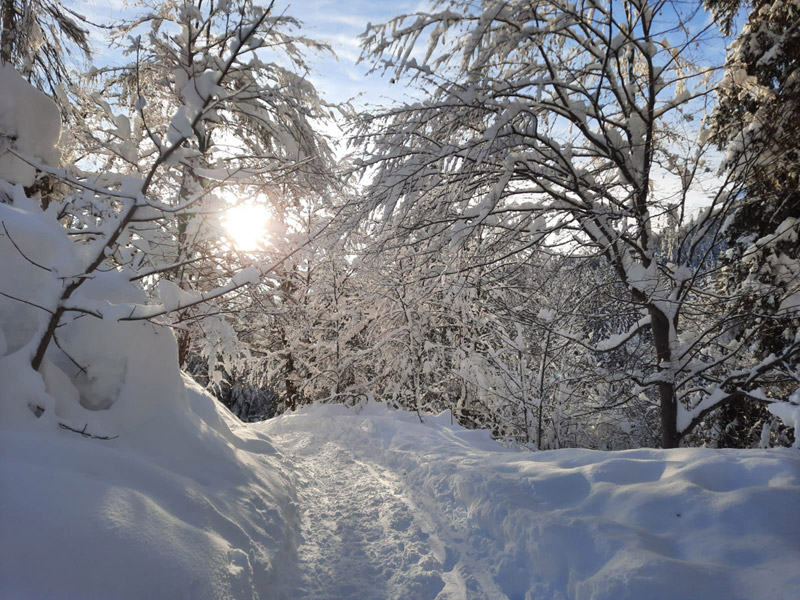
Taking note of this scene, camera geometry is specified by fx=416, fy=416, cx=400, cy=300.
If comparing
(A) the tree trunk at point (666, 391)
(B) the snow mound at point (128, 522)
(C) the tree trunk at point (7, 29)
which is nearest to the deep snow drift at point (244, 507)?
(B) the snow mound at point (128, 522)

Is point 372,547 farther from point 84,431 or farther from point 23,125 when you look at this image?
point 23,125

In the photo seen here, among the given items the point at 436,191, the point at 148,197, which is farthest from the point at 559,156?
the point at 148,197

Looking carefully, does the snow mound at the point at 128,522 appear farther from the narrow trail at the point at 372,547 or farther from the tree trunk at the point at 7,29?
the tree trunk at the point at 7,29

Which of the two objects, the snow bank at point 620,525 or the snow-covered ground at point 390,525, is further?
the snow bank at point 620,525

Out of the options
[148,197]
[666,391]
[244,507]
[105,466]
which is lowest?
[244,507]

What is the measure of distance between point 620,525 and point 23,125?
5.68 metres

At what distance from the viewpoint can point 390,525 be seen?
144 inches

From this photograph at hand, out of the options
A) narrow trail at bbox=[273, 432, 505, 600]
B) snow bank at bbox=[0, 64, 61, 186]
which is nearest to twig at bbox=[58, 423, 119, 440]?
narrow trail at bbox=[273, 432, 505, 600]

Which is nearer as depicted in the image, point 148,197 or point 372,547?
point 372,547

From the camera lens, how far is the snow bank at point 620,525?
203 cm

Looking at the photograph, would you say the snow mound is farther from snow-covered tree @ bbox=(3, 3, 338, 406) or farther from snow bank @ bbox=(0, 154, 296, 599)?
snow-covered tree @ bbox=(3, 3, 338, 406)

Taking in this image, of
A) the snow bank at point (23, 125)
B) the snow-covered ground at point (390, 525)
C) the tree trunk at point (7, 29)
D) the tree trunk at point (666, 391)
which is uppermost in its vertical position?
the tree trunk at point (7, 29)

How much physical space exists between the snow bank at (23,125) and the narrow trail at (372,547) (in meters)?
4.07

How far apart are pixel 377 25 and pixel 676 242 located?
4.76 metres
